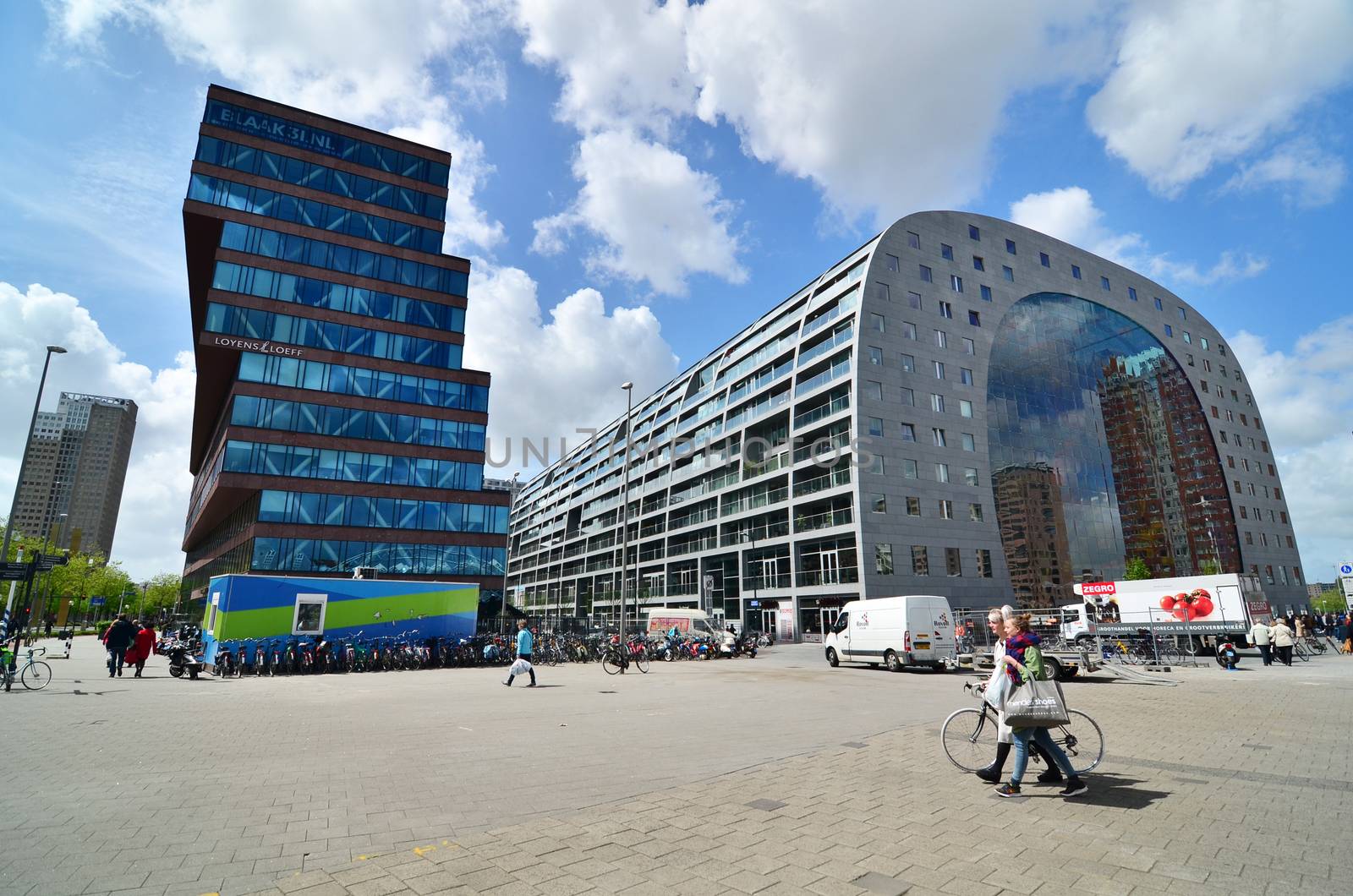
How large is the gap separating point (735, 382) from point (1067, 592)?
32.0 m

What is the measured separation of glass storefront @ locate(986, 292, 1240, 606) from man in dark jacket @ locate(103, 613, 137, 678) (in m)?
49.2

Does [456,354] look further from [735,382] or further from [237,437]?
[735,382]

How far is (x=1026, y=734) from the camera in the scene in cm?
626

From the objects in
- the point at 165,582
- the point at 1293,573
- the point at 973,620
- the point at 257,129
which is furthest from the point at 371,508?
the point at 165,582

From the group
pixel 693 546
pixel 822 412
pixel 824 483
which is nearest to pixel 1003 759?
pixel 824 483

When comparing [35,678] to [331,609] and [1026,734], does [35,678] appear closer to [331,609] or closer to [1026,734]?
[331,609]

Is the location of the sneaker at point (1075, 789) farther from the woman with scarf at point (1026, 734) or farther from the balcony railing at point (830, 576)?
the balcony railing at point (830, 576)

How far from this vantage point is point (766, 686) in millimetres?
17641

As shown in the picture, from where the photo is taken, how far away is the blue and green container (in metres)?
21.3

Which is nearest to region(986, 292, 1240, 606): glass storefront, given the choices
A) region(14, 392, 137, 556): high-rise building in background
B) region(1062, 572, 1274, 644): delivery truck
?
region(1062, 572, 1274, 644): delivery truck

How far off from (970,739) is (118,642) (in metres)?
23.0

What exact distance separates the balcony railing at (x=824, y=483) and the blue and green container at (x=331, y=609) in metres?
26.9

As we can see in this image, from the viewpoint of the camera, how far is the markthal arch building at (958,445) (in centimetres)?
4494

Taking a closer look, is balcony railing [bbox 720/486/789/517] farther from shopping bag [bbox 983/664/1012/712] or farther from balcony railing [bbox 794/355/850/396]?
shopping bag [bbox 983/664/1012/712]
